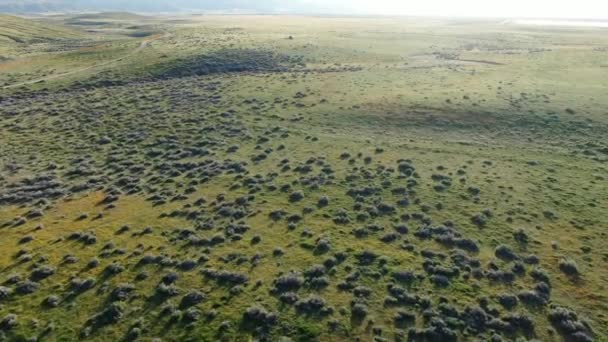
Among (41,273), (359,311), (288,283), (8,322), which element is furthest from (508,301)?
(41,273)

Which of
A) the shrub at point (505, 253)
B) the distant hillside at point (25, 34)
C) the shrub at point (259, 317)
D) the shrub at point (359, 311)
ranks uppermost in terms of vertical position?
the distant hillside at point (25, 34)

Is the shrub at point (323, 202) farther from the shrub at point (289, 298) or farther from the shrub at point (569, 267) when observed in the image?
the shrub at point (569, 267)

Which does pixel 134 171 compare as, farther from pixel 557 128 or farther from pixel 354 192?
pixel 557 128

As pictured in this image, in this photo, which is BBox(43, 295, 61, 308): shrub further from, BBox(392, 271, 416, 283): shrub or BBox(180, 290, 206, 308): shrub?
BBox(392, 271, 416, 283): shrub

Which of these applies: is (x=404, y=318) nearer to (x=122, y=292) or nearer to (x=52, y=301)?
(x=122, y=292)

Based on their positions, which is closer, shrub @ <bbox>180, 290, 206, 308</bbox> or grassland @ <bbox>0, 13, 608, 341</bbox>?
grassland @ <bbox>0, 13, 608, 341</bbox>

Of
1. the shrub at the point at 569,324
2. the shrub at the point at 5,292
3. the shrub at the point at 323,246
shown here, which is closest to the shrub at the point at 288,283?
the shrub at the point at 323,246

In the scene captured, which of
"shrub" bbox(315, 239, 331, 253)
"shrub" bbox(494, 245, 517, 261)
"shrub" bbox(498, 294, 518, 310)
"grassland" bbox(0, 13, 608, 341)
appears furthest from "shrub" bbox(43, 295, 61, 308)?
"shrub" bbox(494, 245, 517, 261)

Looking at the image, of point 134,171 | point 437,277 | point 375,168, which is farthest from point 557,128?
point 134,171

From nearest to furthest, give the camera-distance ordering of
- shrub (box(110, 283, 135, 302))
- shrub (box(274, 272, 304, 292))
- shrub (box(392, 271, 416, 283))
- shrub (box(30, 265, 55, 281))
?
shrub (box(110, 283, 135, 302))
shrub (box(274, 272, 304, 292))
shrub (box(392, 271, 416, 283))
shrub (box(30, 265, 55, 281))
